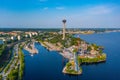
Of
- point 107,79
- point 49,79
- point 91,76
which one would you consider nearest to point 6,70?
point 49,79

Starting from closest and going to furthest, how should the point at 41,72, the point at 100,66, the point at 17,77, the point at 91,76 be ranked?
the point at 17,77
the point at 91,76
the point at 41,72
the point at 100,66

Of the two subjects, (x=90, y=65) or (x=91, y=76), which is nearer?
(x=91, y=76)

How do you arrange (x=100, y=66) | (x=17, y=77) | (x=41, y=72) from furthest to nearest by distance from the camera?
(x=100, y=66) < (x=41, y=72) < (x=17, y=77)

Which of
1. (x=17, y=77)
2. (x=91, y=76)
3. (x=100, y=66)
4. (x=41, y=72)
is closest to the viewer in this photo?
(x=17, y=77)

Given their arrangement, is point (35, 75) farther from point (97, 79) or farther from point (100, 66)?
point (100, 66)

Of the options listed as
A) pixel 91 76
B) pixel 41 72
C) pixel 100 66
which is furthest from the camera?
pixel 100 66

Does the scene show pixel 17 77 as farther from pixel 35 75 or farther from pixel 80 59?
pixel 80 59

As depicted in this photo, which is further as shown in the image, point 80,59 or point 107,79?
point 80,59

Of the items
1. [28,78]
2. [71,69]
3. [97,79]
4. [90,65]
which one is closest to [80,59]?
[90,65]
